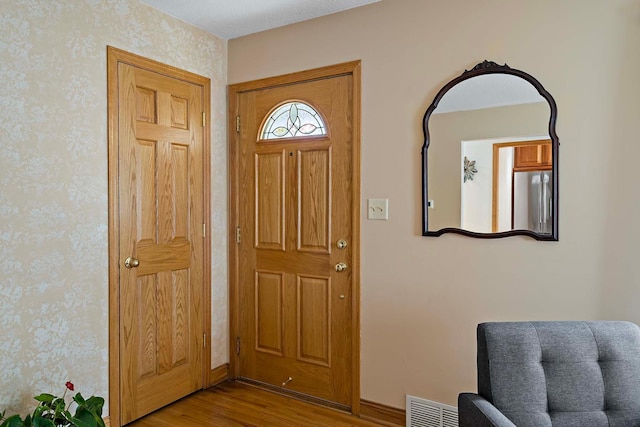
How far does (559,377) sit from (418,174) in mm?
1239

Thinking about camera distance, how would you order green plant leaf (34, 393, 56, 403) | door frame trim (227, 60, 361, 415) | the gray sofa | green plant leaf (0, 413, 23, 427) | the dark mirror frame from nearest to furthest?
the gray sofa
green plant leaf (0, 413, 23, 427)
green plant leaf (34, 393, 56, 403)
the dark mirror frame
door frame trim (227, 60, 361, 415)

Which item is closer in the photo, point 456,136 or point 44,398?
point 44,398

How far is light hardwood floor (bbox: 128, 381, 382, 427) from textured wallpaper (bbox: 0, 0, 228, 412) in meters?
0.48

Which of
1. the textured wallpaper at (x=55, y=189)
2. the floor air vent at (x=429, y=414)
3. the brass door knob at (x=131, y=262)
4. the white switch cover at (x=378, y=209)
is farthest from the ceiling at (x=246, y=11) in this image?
the floor air vent at (x=429, y=414)

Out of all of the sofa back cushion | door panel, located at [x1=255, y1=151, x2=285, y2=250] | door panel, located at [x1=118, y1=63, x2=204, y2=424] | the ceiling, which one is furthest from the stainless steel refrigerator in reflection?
door panel, located at [x1=118, y1=63, x2=204, y2=424]

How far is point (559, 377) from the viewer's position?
5.52 feet

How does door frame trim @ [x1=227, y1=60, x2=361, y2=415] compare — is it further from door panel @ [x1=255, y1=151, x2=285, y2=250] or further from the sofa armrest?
the sofa armrest

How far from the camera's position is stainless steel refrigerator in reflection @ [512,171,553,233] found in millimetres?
2221

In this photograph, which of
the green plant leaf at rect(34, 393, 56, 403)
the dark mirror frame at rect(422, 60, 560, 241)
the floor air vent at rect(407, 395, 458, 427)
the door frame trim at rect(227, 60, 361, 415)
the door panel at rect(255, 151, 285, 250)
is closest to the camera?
the green plant leaf at rect(34, 393, 56, 403)

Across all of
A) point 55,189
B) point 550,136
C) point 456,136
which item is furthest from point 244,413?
point 550,136

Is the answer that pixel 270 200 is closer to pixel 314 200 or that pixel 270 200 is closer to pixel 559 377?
pixel 314 200

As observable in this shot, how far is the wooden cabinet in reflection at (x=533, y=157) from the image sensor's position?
221cm

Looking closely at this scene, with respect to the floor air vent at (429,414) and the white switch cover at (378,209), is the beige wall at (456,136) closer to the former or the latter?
the white switch cover at (378,209)

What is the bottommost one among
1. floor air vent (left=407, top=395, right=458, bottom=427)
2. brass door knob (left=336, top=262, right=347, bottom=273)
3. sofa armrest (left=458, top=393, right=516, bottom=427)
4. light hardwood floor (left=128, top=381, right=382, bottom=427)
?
light hardwood floor (left=128, top=381, right=382, bottom=427)
